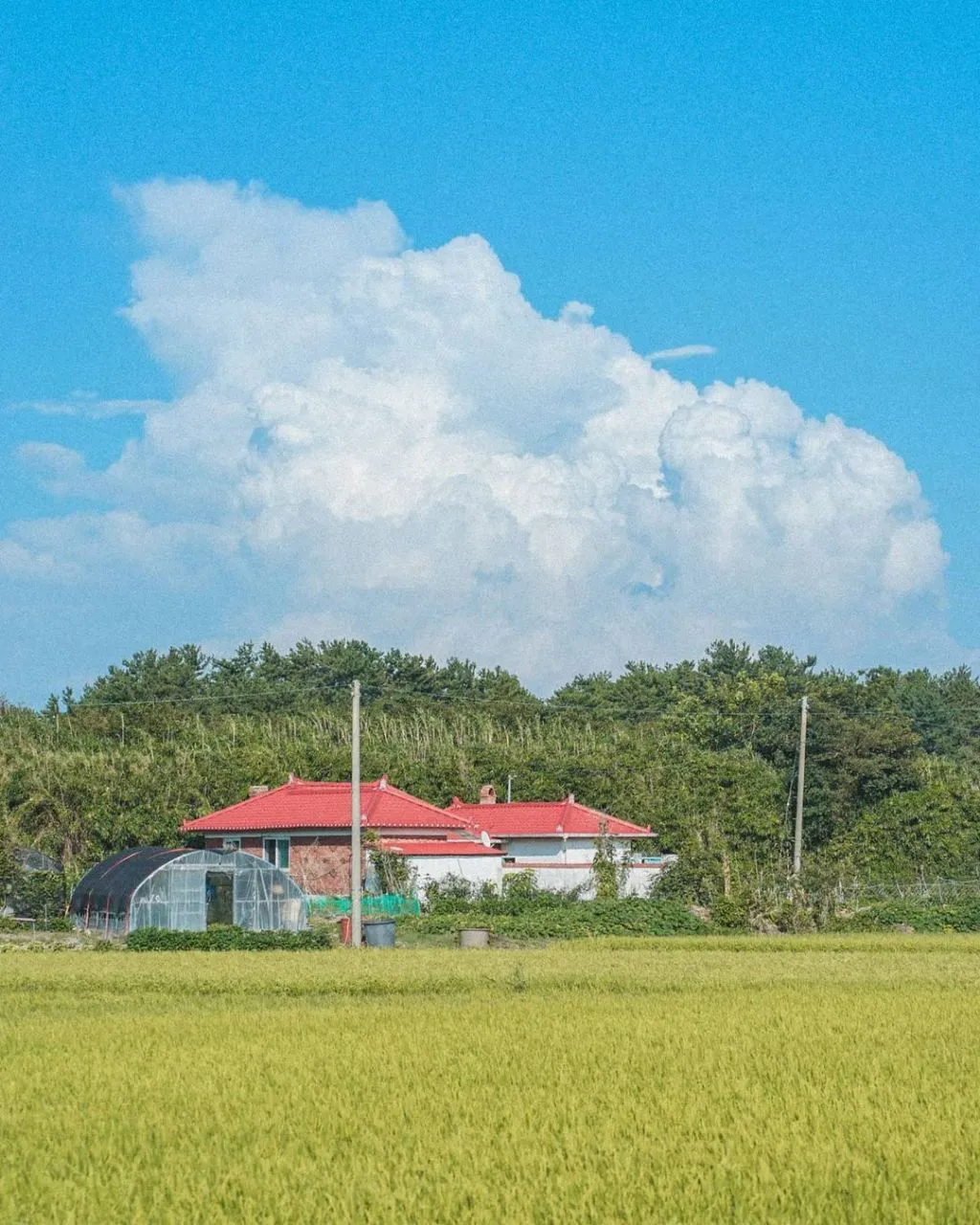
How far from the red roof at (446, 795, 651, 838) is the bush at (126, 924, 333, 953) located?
51.8 ft

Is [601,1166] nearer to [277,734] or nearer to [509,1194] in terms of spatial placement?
[509,1194]

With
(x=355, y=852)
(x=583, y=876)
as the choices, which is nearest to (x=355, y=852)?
(x=355, y=852)

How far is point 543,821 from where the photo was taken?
168ft

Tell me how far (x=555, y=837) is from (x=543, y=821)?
83 cm

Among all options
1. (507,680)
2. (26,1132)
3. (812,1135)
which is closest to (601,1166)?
(812,1135)

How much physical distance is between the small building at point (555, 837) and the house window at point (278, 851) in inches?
249

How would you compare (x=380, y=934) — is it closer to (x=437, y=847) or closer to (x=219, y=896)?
(x=219, y=896)

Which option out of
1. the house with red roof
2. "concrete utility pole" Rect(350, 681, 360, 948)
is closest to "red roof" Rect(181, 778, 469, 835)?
the house with red roof

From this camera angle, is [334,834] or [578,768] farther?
[578,768]

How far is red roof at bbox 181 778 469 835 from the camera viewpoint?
1802 inches

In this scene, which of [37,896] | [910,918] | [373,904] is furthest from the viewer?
[373,904]

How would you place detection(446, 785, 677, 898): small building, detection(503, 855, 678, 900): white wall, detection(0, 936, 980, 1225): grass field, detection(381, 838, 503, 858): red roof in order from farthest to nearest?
1. detection(446, 785, 677, 898): small building
2. detection(503, 855, 678, 900): white wall
3. detection(381, 838, 503, 858): red roof
4. detection(0, 936, 980, 1225): grass field

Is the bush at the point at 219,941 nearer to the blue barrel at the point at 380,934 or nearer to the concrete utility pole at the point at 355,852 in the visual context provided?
the concrete utility pole at the point at 355,852

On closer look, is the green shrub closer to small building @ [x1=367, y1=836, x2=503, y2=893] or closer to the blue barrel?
small building @ [x1=367, y1=836, x2=503, y2=893]
